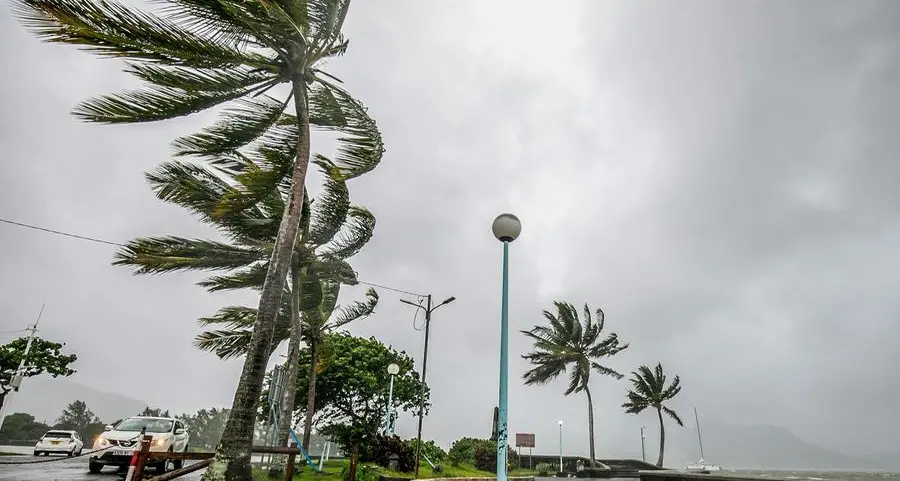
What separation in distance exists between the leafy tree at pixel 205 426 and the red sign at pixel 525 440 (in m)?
113

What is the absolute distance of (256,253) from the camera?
13.6 m

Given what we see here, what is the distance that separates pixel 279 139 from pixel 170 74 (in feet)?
8.27

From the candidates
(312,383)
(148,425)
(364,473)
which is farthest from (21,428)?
(364,473)

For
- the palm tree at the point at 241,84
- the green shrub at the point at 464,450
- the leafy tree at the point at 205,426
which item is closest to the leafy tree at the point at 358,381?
the green shrub at the point at 464,450

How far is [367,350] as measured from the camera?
103 feet

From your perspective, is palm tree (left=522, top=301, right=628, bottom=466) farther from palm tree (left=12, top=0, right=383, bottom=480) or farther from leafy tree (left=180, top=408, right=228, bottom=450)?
leafy tree (left=180, top=408, right=228, bottom=450)

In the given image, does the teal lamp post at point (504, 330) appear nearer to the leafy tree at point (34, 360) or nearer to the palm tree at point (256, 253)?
the palm tree at point (256, 253)

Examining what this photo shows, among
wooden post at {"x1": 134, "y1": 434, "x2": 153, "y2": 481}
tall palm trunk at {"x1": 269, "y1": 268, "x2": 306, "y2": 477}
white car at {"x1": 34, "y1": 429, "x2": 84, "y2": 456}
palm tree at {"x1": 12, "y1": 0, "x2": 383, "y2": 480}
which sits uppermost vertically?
palm tree at {"x1": 12, "y1": 0, "x2": 383, "y2": 480}

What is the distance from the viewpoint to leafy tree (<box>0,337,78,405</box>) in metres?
24.7

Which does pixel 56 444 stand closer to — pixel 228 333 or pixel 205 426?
pixel 228 333

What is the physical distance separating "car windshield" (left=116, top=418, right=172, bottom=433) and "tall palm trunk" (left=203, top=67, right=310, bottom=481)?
7.41m

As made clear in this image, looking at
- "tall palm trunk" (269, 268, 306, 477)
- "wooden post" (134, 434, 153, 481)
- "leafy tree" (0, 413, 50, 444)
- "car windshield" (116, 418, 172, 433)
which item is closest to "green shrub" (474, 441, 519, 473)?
"tall palm trunk" (269, 268, 306, 477)

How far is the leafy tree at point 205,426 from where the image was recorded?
397 ft

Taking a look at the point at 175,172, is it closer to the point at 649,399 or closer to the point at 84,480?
the point at 84,480
